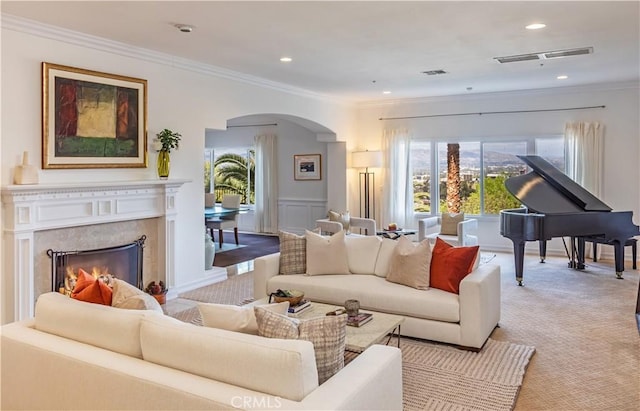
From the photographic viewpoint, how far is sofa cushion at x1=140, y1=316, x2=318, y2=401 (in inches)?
68.2

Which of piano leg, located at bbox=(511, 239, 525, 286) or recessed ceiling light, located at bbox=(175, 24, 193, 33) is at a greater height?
recessed ceiling light, located at bbox=(175, 24, 193, 33)

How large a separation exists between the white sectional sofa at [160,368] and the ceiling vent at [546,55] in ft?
15.4

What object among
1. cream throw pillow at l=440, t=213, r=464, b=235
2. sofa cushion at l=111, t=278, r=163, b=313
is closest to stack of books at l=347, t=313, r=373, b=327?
sofa cushion at l=111, t=278, r=163, b=313

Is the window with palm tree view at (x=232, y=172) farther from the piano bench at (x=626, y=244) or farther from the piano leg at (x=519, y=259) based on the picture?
the piano bench at (x=626, y=244)

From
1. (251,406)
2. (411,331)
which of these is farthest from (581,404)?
(251,406)

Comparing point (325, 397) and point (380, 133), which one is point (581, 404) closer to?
point (325, 397)

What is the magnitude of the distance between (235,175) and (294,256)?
717cm

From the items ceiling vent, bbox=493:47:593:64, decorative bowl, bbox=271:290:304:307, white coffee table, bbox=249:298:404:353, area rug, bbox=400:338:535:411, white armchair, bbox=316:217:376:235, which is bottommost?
area rug, bbox=400:338:535:411

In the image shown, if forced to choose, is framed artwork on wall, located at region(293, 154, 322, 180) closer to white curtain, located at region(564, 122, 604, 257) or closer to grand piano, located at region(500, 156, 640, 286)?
grand piano, located at region(500, 156, 640, 286)

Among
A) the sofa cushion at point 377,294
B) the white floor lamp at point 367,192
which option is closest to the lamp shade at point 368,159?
the white floor lamp at point 367,192

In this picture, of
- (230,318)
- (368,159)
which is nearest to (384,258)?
(230,318)

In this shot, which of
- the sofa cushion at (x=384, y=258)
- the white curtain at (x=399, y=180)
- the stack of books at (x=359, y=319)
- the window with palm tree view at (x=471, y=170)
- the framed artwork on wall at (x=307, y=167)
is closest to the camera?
the stack of books at (x=359, y=319)

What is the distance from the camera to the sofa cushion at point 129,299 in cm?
246

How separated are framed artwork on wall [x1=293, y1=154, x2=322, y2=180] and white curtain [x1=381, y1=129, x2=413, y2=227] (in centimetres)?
165
